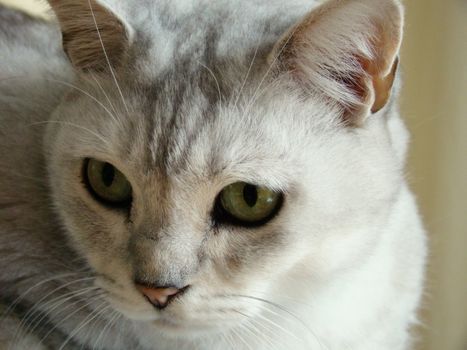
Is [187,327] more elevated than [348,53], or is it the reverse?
[348,53]

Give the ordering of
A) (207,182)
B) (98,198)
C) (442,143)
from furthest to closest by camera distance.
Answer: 1. (442,143)
2. (98,198)
3. (207,182)

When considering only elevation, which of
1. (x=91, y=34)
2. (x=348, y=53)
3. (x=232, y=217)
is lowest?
(x=232, y=217)

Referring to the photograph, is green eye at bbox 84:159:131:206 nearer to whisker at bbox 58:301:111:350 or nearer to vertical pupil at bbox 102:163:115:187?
vertical pupil at bbox 102:163:115:187

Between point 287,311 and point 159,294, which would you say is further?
point 287,311

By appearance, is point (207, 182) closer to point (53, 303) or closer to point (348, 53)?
point (348, 53)

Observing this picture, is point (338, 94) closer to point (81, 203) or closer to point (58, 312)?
point (81, 203)

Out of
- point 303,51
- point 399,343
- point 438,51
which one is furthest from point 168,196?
point 438,51

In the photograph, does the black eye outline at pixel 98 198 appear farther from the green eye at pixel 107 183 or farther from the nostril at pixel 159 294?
the nostril at pixel 159 294

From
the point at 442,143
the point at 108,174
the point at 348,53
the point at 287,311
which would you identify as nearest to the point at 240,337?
the point at 287,311
